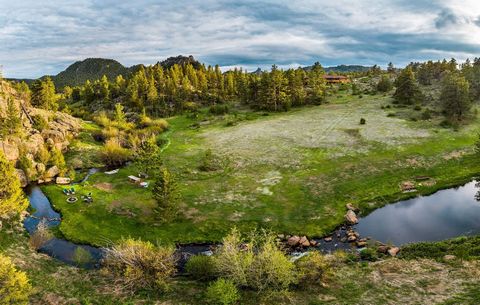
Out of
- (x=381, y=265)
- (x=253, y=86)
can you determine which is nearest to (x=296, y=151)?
(x=381, y=265)

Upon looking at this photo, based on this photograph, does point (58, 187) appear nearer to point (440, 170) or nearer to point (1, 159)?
point (1, 159)

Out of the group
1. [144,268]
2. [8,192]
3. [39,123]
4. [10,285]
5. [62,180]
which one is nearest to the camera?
[10,285]

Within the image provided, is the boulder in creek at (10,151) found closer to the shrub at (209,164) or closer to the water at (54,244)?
the water at (54,244)

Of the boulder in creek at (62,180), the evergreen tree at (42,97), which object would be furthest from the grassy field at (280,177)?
the evergreen tree at (42,97)

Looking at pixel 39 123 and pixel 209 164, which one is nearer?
pixel 209 164

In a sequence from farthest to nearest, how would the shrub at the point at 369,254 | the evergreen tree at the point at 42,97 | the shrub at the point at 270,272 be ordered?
the evergreen tree at the point at 42,97 → the shrub at the point at 369,254 → the shrub at the point at 270,272

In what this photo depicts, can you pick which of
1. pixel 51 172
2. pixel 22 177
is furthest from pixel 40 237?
pixel 51 172

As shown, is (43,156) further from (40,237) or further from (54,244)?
(54,244)
